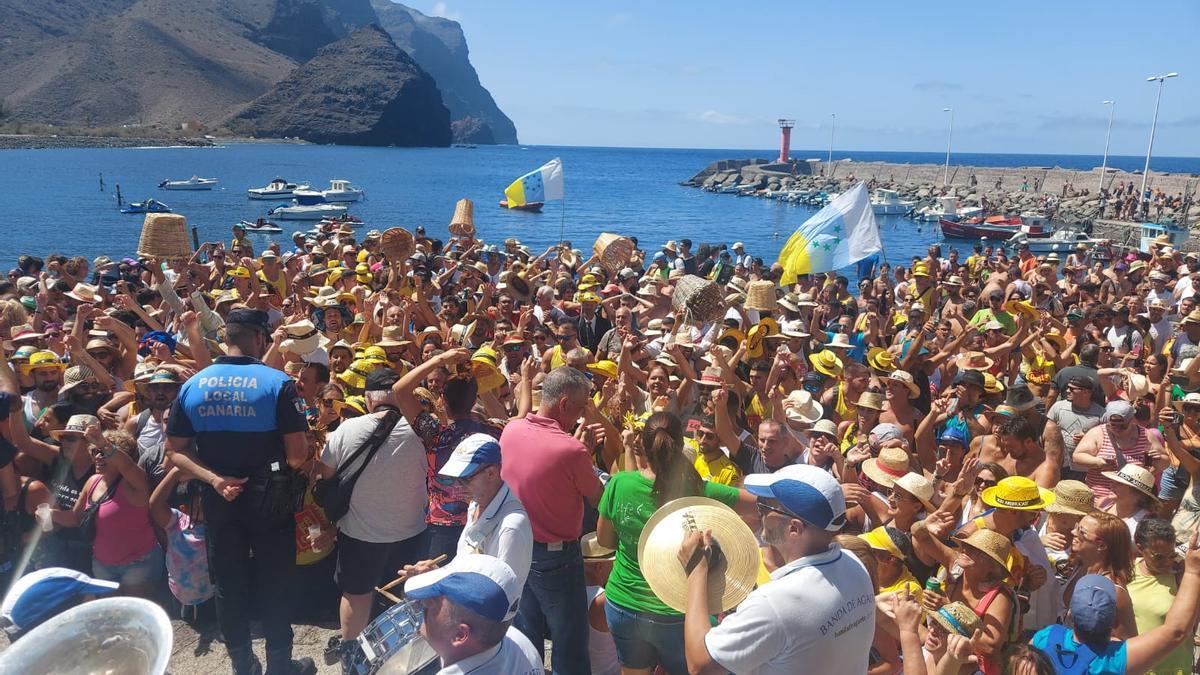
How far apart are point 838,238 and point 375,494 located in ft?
27.2

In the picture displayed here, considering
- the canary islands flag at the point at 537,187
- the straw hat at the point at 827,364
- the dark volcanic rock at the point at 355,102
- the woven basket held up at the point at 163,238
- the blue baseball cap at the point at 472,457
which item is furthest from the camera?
the dark volcanic rock at the point at 355,102

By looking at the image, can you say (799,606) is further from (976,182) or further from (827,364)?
(976,182)

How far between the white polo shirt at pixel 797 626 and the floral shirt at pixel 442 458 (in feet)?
6.74

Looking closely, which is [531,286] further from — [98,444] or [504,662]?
[504,662]

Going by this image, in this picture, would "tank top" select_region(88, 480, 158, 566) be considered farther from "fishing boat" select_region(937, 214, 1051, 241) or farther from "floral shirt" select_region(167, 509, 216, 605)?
"fishing boat" select_region(937, 214, 1051, 241)

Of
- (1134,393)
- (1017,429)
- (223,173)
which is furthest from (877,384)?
(223,173)

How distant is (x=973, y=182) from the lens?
239 feet

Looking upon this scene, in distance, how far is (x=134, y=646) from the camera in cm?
218

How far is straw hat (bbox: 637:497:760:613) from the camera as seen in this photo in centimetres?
282

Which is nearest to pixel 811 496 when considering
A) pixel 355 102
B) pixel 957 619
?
pixel 957 619

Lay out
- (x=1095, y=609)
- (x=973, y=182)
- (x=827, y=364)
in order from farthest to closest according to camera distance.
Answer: (x=973, y=182), (x=827, y=364), (x=1095, y=609)

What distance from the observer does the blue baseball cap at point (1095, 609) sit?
2.92 meters

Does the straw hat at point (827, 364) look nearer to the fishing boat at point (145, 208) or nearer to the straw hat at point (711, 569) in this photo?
the straw hat at point (711, 569)

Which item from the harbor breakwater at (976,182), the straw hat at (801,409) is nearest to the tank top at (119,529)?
the straw hat at (801,409)
